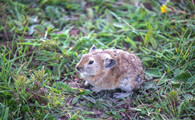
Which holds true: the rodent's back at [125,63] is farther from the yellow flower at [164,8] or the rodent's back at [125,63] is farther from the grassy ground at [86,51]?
the yellow flower at [164,8]

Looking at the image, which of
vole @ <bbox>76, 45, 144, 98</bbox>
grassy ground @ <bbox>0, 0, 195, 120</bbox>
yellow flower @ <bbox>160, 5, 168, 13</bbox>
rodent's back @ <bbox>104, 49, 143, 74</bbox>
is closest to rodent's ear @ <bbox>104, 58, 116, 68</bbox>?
vole @ <bbox>76, 45, 144, 98</bbox>

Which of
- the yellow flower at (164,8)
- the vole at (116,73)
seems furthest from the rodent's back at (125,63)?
the yellow flower at (164,8)

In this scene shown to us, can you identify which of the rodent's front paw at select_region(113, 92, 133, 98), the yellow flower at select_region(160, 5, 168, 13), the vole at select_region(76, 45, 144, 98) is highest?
the yellow flower at select_region(160, 5, 168, 13)

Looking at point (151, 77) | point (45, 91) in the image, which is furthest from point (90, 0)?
point (45, 91)

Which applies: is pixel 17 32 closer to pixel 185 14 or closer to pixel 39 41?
pixel 39 41

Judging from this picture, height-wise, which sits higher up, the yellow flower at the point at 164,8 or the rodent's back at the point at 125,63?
the yellow flower at the point at 164,8

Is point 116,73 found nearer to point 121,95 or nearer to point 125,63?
point 125,63

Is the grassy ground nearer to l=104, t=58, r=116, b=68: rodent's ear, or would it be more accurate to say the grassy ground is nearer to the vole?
the vole

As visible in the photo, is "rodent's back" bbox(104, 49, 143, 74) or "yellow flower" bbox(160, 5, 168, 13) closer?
"rodent's back" bbox(104, 49, 143, 74)
